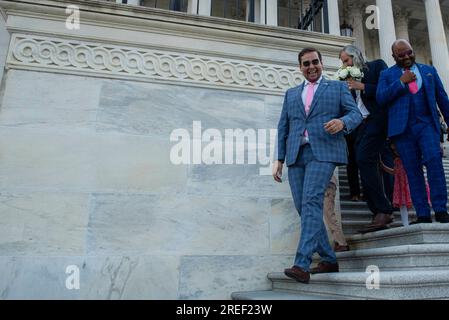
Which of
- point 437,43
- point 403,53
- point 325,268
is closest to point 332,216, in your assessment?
point 325,268

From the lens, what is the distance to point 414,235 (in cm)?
326

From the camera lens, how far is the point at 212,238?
383 cm

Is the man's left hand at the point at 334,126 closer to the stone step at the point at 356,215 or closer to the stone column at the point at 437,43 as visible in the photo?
the stone step at the point at 356,215

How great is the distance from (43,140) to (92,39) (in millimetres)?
1271

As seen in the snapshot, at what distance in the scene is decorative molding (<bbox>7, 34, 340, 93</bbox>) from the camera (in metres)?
4.02

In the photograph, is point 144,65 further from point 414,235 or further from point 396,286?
point 396,286

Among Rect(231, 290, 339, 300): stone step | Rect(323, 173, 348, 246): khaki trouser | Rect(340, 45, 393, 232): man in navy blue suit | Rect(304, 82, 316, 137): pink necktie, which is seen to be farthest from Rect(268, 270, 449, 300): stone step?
Rect(304, 82, 316, 137): pink necktie

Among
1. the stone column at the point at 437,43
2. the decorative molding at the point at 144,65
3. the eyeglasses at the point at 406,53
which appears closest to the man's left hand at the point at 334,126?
the eyeglasses at the point at 406,53

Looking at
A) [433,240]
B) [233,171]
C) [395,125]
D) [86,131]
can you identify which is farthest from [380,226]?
[86,131]

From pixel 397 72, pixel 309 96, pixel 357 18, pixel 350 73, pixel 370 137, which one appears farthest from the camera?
pixel 357 18

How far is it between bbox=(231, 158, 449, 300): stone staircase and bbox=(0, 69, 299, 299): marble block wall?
531 mm

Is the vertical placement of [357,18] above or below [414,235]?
above

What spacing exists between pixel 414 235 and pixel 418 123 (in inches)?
43.5

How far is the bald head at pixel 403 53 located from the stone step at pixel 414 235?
1.67m
